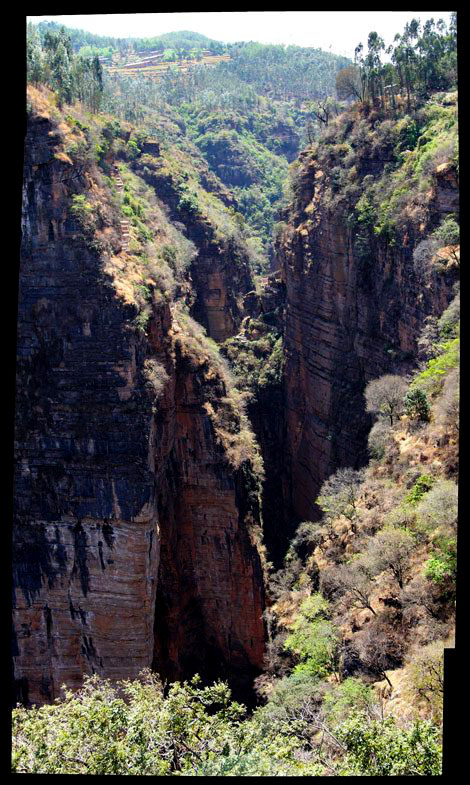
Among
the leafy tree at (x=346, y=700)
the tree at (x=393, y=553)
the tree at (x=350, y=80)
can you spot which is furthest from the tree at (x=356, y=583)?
the tree at (x=350, y=80)

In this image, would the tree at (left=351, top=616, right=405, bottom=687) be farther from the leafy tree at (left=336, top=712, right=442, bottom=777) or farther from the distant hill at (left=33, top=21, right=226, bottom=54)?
the distant hill at (left=33, top=21, right=226, bottom=54)

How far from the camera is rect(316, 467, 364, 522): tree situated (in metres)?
23.4

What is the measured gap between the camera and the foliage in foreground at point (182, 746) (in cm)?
941

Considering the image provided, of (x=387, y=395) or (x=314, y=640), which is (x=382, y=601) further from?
(x=387, y=395)

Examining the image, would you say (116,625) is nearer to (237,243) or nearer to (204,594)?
(204,594)

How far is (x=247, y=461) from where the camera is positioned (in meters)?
29.0

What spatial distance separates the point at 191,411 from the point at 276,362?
13.9 metres

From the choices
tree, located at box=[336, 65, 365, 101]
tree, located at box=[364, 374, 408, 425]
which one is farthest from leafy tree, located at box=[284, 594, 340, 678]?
tree, located at box=[336, 65, 365, 101]

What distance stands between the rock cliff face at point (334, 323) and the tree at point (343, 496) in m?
4.62

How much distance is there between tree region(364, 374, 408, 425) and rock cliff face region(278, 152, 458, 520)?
1220 millimetres

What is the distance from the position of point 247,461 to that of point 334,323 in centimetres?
933

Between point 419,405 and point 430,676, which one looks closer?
point 430,676

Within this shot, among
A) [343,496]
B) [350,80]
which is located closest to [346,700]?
[343,496]

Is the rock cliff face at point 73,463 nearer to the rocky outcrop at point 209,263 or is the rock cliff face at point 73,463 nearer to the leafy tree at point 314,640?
the leafy tree at point 314,640
